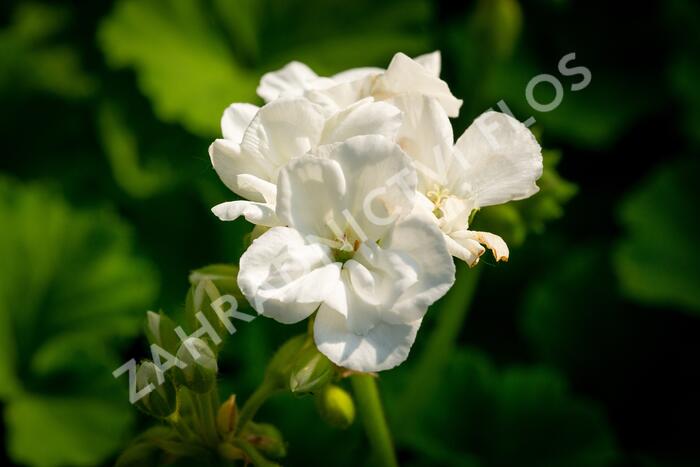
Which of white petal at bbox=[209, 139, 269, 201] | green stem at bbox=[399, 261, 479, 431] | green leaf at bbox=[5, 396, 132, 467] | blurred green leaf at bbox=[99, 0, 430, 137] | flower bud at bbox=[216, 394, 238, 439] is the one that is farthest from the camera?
blurred green leaf at bbox=[99, 0, 430, 137]

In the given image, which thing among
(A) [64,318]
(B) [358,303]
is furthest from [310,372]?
(A) [64,318]

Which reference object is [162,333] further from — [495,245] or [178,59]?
[178,59]

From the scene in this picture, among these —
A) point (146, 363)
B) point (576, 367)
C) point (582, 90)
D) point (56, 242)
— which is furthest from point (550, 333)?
point (146, 363)

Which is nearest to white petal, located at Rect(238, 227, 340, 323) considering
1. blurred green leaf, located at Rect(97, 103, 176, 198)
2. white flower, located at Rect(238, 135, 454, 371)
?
white flower, located at Rect(238, 135, 454, 371)

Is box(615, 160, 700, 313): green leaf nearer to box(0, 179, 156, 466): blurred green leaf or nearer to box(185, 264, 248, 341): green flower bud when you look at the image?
box(0, 179, 156, 466): blurred green leaf

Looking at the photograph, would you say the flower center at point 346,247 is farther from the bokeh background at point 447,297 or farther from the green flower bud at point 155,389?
the bokeh background at point 447,297

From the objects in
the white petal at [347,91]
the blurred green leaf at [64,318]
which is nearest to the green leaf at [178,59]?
the blurred green leaf at [64,318]

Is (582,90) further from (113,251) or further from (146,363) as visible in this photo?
(146,363)

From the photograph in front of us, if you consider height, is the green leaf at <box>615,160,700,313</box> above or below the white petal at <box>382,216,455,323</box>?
above
